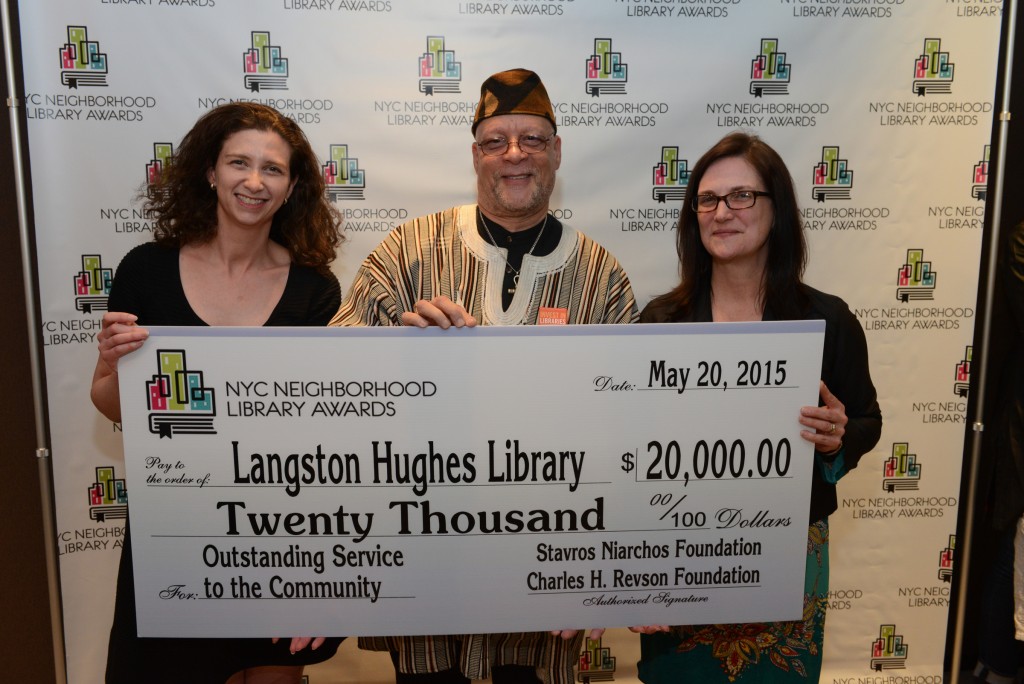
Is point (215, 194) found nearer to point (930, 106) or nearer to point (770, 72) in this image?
point (770, 72)

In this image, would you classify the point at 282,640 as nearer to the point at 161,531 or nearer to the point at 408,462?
the point at 161,531

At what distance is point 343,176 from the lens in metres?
2.47

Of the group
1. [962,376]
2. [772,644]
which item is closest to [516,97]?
[772,644]

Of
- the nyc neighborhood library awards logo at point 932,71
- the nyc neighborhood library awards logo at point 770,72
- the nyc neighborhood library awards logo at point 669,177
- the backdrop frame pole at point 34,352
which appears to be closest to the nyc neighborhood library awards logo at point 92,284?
the backdrop frame pole at point 34,352

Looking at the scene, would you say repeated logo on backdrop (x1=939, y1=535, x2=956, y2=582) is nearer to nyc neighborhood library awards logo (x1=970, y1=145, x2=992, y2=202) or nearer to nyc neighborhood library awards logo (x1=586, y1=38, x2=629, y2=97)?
nyc neighborhood library awards logo (x1=970, y1=145, x2=992, y2=202)

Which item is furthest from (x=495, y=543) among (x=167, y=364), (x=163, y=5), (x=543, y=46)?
(x=163, y=5)

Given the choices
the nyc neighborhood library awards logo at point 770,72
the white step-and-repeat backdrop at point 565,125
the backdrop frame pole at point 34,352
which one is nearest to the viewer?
the backdrop frame pole at point 34,352

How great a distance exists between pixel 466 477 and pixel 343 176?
1287 mm

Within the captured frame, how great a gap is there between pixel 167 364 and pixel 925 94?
2570mm

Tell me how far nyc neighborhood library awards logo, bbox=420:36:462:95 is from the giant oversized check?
115cm

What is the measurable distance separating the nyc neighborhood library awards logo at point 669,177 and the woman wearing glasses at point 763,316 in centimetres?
65

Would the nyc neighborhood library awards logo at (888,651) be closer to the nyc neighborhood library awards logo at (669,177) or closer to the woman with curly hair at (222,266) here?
the nyc neighborhood library awards logo at (669,177)

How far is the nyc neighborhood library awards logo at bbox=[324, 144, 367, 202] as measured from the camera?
2.45 metres

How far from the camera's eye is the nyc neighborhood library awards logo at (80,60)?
2301mm
